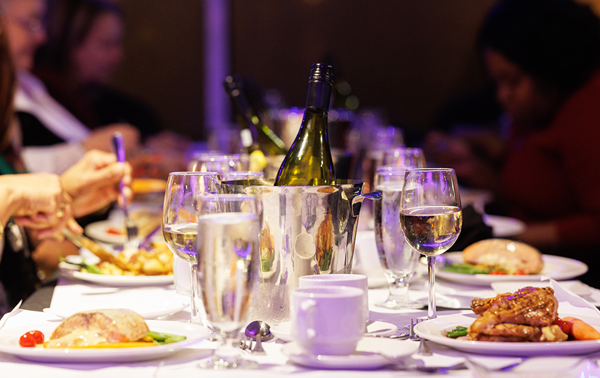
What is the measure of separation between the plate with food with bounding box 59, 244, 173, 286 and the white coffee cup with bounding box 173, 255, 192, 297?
0.39 ft

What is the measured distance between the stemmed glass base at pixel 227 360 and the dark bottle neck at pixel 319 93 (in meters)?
Result: 0.42

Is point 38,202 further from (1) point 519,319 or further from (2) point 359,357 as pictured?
(1) point 519,319

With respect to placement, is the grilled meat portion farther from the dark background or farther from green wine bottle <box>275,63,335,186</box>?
the dark background

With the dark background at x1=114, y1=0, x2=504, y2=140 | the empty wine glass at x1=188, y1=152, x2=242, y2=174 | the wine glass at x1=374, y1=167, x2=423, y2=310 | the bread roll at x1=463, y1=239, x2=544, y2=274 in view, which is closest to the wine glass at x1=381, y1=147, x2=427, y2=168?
the bread roll at x1=463, y1=239, x2=544, y2=274

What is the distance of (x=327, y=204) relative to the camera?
2.91ft

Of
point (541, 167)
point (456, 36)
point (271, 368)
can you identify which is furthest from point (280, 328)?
point (456, 36)

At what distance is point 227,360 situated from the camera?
0.74m

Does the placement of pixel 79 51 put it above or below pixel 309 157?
above

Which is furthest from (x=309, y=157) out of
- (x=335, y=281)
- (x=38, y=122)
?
(x=38, y=122)

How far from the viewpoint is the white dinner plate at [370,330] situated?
2.70 ft

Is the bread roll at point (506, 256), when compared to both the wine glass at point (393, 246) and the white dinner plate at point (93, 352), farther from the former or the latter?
the white dinner plate at point (93, 352)

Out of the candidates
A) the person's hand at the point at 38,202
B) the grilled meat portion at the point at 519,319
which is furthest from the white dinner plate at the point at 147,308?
the grilled meat portion at the point at 519,319

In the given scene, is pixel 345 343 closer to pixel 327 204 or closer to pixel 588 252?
pixel 327 204

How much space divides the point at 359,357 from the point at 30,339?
0.43 metres
